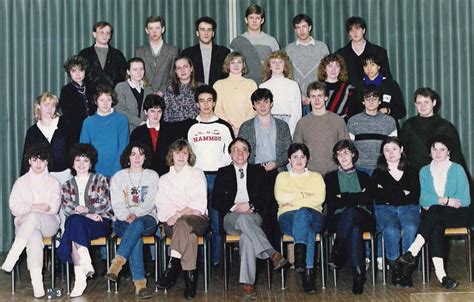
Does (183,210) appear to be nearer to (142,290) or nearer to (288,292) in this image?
(142,290)

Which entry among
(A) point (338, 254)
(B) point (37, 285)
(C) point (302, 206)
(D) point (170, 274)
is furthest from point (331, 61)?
(B) point (37, 285)

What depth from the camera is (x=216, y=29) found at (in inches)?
341

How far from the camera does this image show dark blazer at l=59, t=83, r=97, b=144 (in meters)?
7.39

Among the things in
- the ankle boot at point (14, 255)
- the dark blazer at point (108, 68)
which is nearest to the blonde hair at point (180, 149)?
the dark blazer at point (108, 68)

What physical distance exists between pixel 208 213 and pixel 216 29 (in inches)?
92.4

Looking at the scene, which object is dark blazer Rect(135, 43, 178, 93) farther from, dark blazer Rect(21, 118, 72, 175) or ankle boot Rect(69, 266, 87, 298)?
ankle boot Rect(69, 266, 87, 298)

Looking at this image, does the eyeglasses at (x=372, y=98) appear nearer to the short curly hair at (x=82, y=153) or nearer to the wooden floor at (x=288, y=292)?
the wooden floor at (x=288, y=292)

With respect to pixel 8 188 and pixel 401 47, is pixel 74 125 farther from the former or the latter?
pixel 401 47

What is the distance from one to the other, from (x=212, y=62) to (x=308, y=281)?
2.33 metres

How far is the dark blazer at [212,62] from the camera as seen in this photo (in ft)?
25.6

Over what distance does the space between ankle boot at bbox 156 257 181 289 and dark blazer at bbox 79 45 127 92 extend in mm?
1887

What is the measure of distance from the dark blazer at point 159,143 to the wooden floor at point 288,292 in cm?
91

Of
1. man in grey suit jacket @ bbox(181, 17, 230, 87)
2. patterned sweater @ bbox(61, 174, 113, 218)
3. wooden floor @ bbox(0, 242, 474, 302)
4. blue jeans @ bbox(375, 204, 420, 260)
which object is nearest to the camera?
wooden floor @ bbox(0, 242, 474, 302)

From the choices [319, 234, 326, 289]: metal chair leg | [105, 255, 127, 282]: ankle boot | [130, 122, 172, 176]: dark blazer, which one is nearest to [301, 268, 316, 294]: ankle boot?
[319, 234, 326, 289]: metal chair leg
